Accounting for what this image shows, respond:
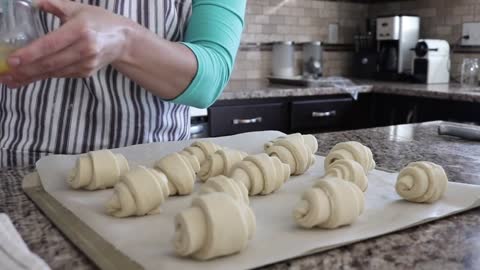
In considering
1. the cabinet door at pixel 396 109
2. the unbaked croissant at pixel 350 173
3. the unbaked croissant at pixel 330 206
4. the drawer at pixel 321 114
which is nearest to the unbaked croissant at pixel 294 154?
the unbaked croissant at pixel 350 173

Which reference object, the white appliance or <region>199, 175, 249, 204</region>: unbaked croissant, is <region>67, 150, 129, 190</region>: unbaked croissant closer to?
<region>199, 175, 249, 204</region>: unbaked croissant

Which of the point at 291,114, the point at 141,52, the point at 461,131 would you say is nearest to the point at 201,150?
the point at 141,52

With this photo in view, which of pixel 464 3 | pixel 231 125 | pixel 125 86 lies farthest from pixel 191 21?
pixel 464 3

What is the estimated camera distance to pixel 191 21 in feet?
3.63

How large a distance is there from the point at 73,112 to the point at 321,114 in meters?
1.58

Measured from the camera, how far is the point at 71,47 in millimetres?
699

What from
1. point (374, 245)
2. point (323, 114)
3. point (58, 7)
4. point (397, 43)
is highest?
point (58, 7)

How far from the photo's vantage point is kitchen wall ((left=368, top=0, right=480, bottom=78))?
2.74 meters

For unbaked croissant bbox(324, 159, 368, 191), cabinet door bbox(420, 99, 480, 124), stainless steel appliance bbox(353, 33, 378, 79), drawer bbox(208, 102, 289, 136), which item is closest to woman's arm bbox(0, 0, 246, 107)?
unbaked croissant bbox(324, 159, 368, 191)

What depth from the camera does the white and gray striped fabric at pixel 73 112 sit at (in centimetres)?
105

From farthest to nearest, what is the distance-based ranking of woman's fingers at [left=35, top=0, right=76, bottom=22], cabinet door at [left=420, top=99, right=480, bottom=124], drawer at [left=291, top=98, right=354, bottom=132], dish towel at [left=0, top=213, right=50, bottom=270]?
drawer at [left=291, top=98, right=354, bottom=132]
cabinet door at [left=420, top=99, right=480, bottom=124]
woman's fingers at [left=35, top=0, right=76, bottom=22]
dish towel at [left=0, top=213, right=50, bottom=270]

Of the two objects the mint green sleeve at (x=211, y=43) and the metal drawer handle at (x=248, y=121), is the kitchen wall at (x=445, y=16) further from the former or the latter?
the mint green sleeve at (x=211, y=43)

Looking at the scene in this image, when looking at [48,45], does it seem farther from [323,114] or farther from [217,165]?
[323,114]

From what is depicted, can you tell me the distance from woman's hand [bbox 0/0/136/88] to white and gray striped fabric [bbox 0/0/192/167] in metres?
0.28
